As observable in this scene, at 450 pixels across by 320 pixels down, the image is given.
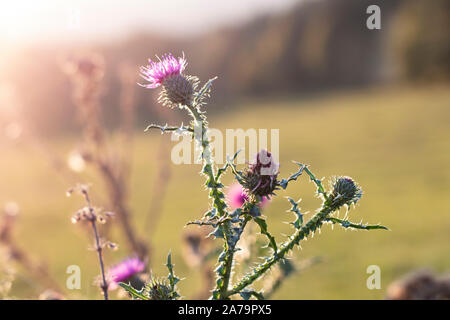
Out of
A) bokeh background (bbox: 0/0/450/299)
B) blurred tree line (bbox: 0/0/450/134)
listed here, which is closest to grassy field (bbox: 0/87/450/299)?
bokeh background (bbox: 0/0/450/299)

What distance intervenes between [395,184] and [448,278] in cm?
1044

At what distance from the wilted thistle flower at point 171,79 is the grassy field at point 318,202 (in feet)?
1.49

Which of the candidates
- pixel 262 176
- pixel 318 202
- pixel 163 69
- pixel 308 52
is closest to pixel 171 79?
pixel 163 69

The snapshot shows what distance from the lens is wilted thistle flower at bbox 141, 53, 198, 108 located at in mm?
1448

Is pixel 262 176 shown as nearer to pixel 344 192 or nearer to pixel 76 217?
pixel 344 192

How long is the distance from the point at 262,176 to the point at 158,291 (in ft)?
1.34

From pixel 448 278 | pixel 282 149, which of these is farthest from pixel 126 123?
pixel 282 149

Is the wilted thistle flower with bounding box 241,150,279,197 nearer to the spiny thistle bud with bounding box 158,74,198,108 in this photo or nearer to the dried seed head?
the spiny thistle bud with bounding box 158,74,198,108

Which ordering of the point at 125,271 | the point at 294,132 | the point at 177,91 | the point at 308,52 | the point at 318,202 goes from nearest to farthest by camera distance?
the point at 177,91 → the point at 125,271 → the point at 318,202 → the point at 294,132 → the point at 308,52

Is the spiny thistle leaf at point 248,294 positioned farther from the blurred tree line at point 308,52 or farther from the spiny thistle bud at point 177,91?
the blurred tree line at point 308,52

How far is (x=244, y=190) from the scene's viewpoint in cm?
149

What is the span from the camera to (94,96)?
2846 mm
